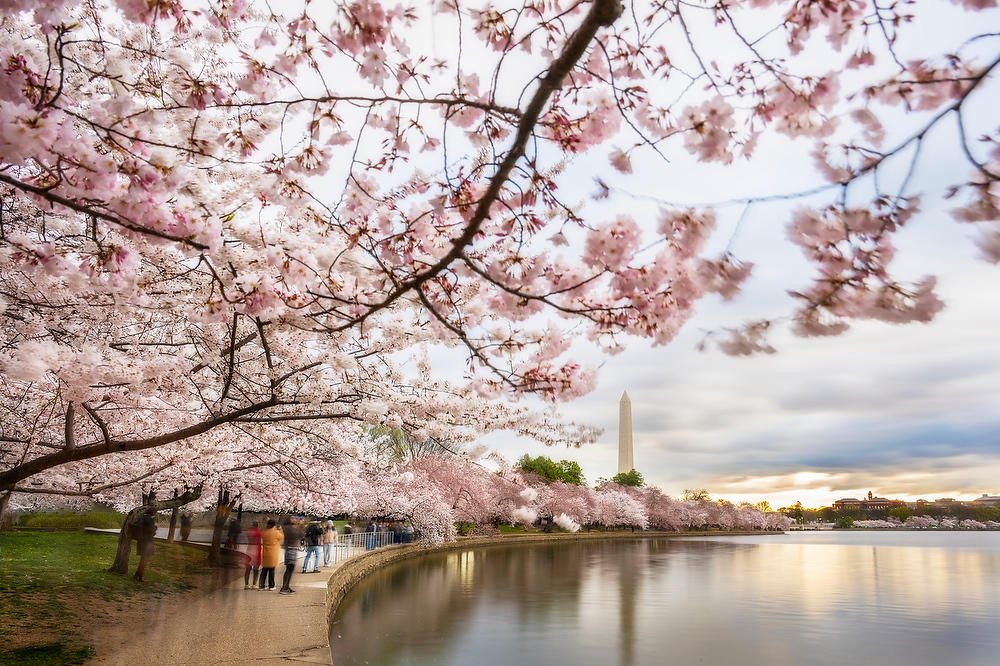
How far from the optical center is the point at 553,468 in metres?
62.0

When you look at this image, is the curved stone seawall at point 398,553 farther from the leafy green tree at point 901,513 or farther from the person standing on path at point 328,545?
the leafy green tree at point 901,513

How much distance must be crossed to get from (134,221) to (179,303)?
96.7 inches

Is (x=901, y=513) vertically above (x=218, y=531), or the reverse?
(x=218, y=531)

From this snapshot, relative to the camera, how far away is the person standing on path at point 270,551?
1103 cm

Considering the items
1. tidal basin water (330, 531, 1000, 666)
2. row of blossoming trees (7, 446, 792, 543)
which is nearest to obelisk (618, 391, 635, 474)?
row of blossoming trees (7, 446, 792, 543)

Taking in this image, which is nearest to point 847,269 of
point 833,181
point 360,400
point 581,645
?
point 833,181

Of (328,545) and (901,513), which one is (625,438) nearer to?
(328,545)

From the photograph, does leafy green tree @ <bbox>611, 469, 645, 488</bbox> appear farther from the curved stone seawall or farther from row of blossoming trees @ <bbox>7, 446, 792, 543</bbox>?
the curved stone seawall

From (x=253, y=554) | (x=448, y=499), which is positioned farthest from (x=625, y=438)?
(x=253, y=554)

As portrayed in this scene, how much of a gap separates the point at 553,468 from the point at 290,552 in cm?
5255

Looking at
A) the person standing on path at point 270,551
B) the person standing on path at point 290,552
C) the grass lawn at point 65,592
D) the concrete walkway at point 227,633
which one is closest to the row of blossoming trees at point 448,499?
the person standing on path at point 290,552

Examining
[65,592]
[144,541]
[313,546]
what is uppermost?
[144,541]

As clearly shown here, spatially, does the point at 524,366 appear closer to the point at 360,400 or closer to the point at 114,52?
the point at 360,400

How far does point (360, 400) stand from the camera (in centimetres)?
720
